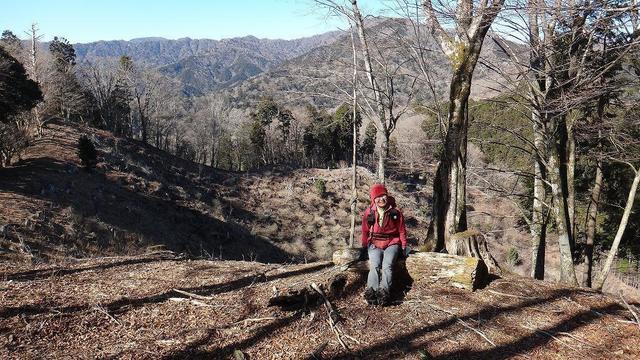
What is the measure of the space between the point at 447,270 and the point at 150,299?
3.54 metres

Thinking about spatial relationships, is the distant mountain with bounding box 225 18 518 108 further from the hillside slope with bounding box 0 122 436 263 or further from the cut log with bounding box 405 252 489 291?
the hillside slope with bounding box 0 122 436 263

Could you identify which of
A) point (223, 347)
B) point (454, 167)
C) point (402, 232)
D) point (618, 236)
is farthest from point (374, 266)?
point (618, 236)

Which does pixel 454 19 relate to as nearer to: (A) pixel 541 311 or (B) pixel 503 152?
(A) pixel 541 311

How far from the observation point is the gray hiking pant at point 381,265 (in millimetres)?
4949

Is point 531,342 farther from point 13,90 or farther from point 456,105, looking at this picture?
point 13,90

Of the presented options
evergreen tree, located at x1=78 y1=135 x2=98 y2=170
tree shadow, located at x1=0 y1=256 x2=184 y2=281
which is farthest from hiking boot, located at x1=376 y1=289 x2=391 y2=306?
evergreen tree, located at x1=78 y1=135 x2=98 y2=170

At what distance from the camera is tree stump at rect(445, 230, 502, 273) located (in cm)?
600

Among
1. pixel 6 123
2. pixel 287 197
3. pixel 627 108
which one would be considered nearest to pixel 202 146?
pixel 287 197

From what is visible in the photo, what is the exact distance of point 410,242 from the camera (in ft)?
102

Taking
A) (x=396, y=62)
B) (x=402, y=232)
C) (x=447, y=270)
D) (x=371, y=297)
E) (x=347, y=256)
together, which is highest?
(x=396, y=62)

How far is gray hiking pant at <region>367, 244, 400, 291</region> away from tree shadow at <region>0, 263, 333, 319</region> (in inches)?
43.9

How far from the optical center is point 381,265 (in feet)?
16.9

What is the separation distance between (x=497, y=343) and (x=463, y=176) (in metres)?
2.58

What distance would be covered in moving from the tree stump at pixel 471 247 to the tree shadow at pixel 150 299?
1.73 metres
